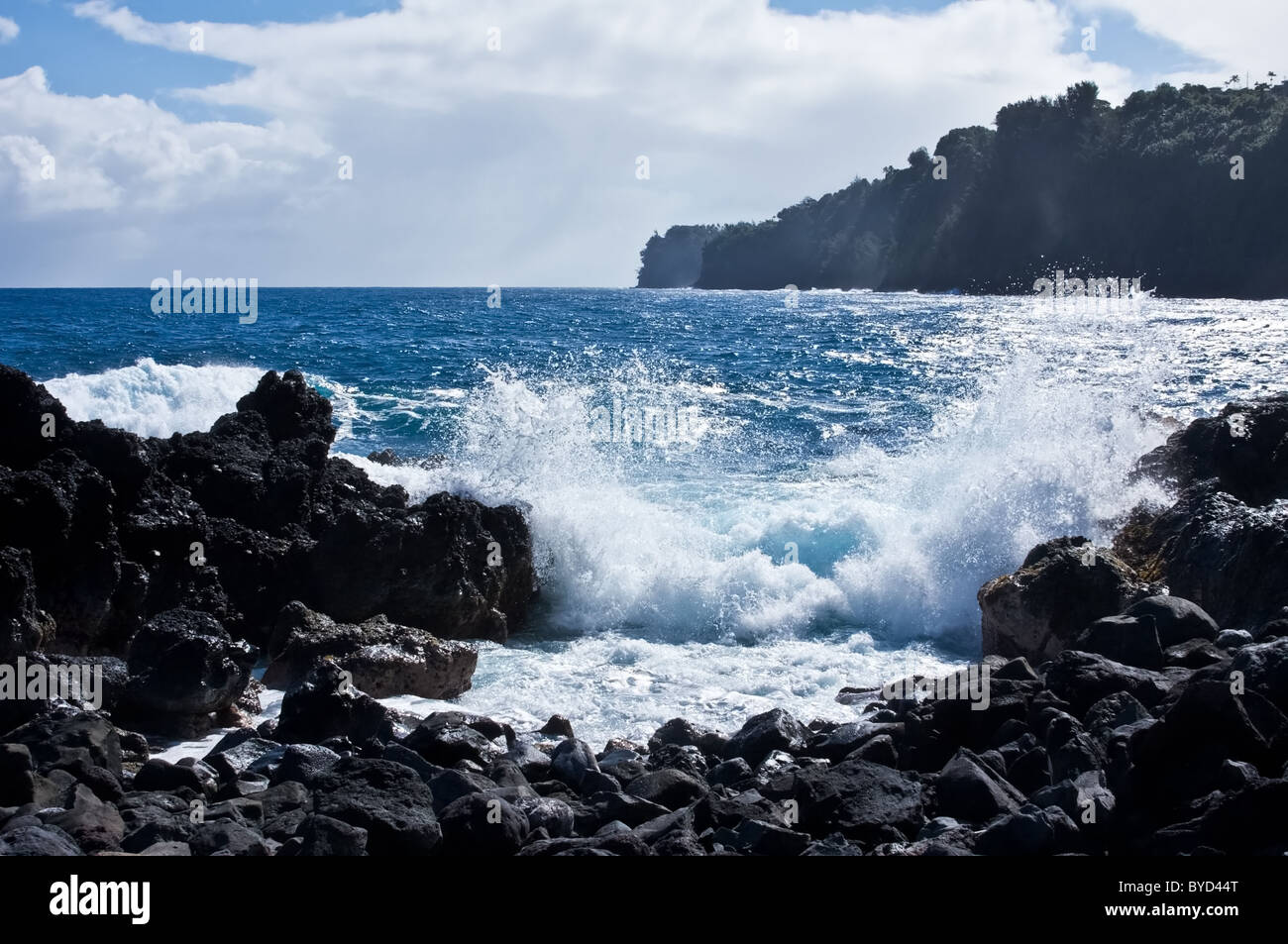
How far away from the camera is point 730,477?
54.5 feet

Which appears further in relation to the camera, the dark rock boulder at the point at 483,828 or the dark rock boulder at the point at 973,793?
the dark rock boulder at the point at 973,793

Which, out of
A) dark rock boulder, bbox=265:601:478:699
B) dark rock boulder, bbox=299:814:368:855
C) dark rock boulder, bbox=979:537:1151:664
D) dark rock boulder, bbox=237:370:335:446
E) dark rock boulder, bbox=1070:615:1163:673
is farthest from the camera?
dark rock boulder, bbox=237:370:335:446

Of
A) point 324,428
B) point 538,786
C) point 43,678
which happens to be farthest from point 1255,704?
point 324,428

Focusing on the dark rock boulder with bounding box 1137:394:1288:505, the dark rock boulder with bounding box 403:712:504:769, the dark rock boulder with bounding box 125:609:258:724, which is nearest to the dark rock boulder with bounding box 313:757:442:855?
the dark rock boulder with bounding box 403:712:504:769

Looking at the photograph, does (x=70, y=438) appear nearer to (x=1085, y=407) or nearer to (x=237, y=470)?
(x=237, y=470)

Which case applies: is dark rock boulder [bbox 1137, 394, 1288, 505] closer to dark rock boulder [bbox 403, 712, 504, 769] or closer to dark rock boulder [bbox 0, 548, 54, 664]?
dark rock boulder [bbox 403, 712, 504, 769]

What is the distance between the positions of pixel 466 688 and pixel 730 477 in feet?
27.8

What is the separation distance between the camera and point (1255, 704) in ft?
17.9

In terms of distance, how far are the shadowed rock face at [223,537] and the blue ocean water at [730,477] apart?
92 centimetres

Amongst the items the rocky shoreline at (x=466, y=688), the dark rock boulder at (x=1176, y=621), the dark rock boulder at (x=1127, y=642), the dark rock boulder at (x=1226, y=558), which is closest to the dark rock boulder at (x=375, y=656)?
the rocky shoreline at (x=466, y=688)

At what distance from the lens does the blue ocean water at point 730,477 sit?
9.80 meters

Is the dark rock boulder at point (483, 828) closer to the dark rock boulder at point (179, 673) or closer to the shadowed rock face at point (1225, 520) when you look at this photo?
the dark rock boulder at point (179, 673)

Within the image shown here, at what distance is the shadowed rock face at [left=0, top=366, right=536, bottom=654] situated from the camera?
826 centimetres

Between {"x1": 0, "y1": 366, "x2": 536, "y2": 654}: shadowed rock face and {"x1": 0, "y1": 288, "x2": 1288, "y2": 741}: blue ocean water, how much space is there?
3.02ft
